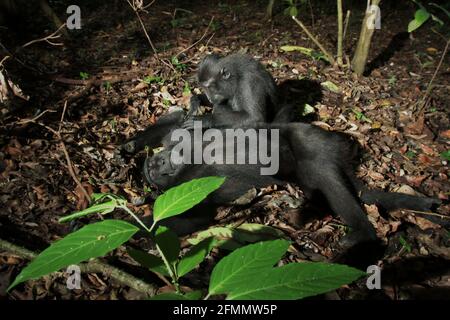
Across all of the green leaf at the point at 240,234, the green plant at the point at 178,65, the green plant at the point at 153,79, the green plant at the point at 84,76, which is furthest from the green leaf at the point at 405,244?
the green plant at the point at 84,76

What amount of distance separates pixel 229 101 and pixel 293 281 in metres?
5.19

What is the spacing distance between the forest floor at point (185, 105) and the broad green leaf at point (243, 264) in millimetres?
1822

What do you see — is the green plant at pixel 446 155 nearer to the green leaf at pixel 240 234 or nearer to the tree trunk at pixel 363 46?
the tree trunk at pixel 363 46

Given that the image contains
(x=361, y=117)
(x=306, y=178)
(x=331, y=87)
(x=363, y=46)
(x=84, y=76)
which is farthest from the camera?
(x=363, y=46)

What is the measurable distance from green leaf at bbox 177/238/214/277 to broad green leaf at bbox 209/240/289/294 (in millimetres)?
224

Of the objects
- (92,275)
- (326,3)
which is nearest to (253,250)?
(92,275)

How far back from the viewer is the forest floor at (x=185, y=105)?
11.9 ft

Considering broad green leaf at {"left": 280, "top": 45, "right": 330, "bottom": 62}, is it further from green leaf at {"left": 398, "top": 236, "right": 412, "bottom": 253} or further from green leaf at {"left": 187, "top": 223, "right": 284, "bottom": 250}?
green leaf at {"left": 187, "top": 223, "right": 284, "bottom": 250}

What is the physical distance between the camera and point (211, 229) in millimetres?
4148

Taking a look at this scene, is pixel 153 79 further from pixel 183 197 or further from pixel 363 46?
pixel 183 197

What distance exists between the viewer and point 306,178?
459cm

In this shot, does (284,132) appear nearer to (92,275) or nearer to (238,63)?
(238,63)

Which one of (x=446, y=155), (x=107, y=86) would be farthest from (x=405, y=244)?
(x=107, y=86)

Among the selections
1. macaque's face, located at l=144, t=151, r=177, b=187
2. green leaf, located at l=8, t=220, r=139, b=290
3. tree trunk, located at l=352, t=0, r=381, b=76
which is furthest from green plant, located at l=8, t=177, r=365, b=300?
tree trunk, located at l=352, t=0, r=381, b=76
